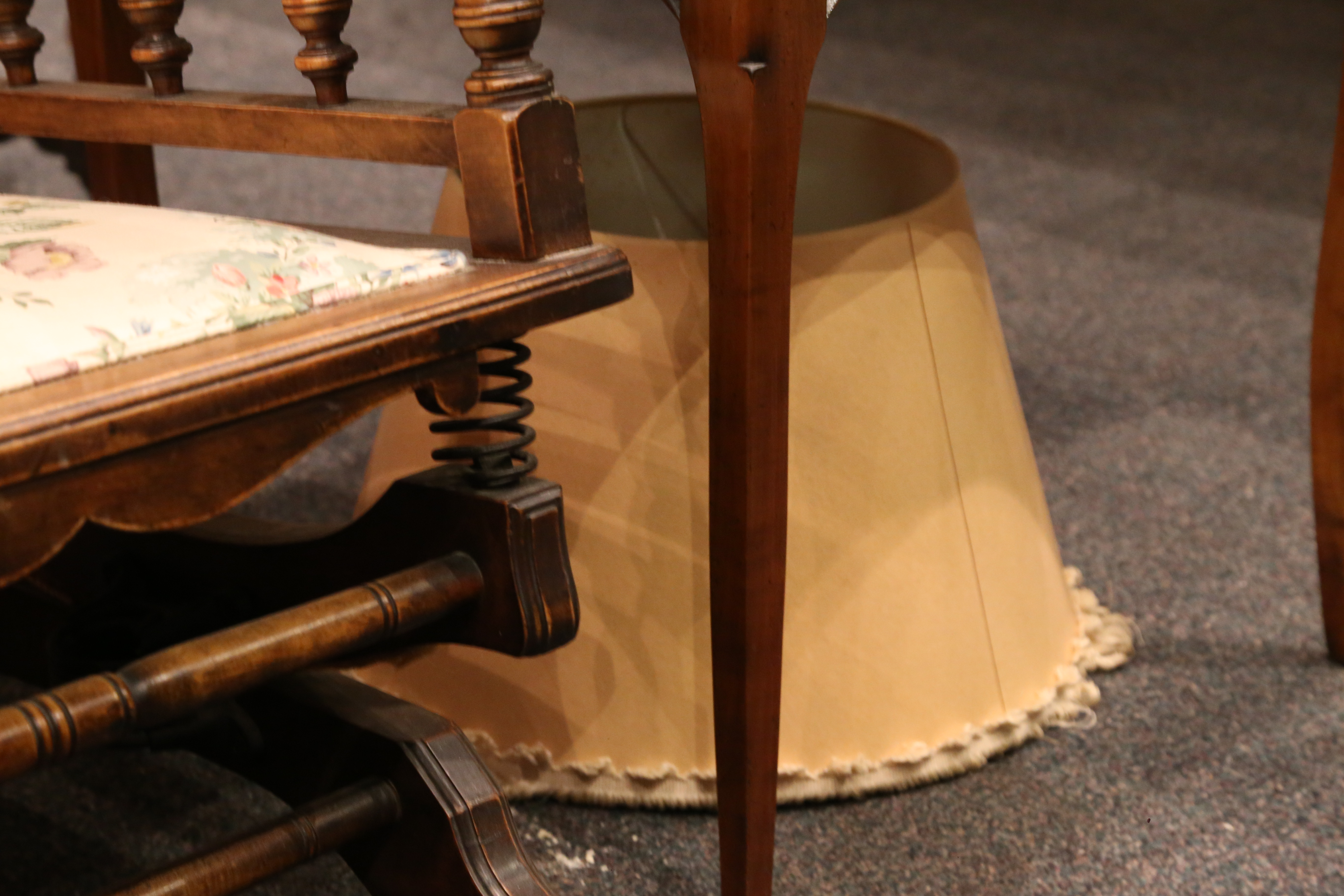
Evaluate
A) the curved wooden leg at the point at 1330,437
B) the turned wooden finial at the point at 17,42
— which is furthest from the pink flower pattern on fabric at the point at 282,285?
the curved wooden leg at the point at 1330,437

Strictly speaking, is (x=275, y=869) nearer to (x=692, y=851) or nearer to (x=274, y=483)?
(x=692, y=851)

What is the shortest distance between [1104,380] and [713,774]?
0.94 m

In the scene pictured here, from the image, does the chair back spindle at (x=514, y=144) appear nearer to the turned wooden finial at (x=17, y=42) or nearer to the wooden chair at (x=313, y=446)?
the wooden chair at (x=313, y=446)

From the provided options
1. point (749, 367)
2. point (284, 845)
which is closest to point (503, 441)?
point (749, 367)

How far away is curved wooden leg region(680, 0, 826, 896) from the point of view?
0.64 metres

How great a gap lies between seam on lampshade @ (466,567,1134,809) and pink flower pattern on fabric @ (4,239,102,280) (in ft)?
1.63

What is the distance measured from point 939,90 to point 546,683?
2.32m

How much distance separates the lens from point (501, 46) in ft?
1.96

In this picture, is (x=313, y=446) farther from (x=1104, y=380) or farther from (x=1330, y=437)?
(x=1104, y=380)

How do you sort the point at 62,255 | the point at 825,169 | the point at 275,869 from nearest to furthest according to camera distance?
the point at 62,255
the point at 275,869
the point at 825,169

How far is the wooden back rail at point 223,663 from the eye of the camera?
22.0 inches

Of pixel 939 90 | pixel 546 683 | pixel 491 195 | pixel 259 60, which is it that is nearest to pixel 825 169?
pixel 546 683

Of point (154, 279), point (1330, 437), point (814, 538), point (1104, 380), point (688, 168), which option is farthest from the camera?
point (1104, 380)

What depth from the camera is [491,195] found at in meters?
0.61
